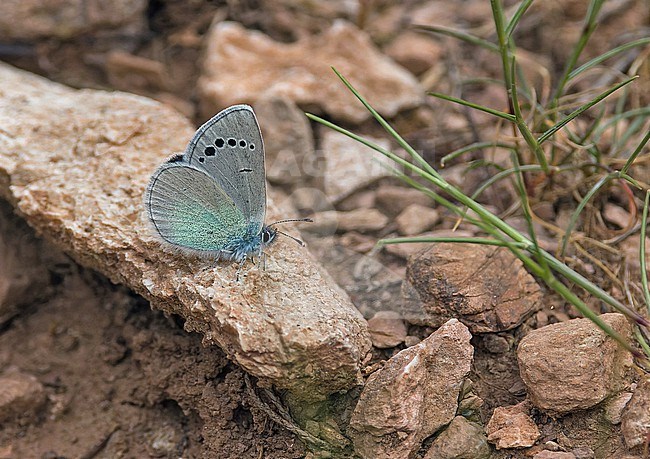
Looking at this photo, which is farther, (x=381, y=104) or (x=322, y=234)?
(x=381, y=104)

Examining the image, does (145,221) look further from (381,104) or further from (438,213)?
(381,104)

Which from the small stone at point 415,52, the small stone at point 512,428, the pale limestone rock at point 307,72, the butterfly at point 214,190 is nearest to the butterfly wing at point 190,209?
the butterfly at point 214,190

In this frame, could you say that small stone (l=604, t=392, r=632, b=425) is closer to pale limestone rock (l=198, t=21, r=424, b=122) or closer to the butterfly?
the butterfly

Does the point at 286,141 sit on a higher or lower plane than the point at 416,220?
lower

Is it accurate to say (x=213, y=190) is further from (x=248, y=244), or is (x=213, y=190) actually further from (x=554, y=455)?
(x=554, y=455)

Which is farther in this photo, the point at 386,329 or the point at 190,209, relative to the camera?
the point at 386,329

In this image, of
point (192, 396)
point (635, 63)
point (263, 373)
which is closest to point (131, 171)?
point (192, 396)

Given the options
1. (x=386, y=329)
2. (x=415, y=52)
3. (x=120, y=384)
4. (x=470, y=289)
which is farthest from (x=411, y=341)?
(x=415, y=52)
